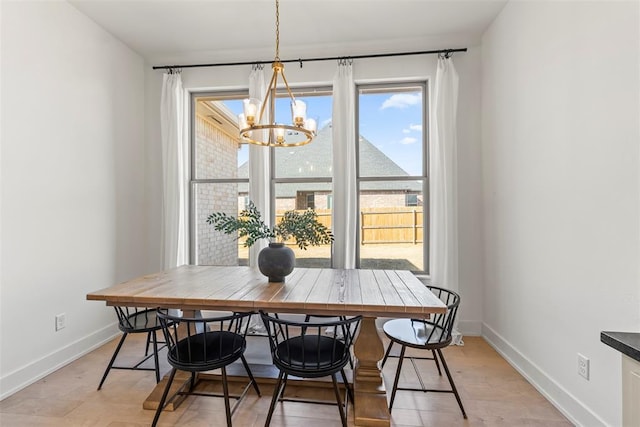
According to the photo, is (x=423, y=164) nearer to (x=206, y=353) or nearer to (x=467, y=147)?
(x=467, y=147)

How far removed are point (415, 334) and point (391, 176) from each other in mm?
1822

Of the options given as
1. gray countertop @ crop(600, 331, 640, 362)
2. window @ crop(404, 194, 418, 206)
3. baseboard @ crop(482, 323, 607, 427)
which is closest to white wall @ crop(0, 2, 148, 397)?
window @ crop(404, 194, 418, 206)

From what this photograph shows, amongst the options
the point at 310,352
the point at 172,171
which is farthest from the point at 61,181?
the point at 310,352

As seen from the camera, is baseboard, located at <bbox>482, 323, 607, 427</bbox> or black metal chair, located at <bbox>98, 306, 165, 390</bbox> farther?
black metal chair, located at <bbox>98, 306, 165, 390</bbox>

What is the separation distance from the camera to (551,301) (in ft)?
7.13

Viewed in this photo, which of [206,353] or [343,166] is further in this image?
[343,166]

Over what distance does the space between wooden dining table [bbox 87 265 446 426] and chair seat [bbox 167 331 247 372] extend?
0.24 meters

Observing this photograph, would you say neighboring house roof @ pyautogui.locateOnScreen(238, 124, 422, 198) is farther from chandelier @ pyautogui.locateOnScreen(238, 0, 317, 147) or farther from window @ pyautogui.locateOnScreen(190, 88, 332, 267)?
chandelier @ pyautogui.locateOnScreen(238, 0, 317, 147)

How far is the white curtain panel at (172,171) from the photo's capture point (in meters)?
3.48

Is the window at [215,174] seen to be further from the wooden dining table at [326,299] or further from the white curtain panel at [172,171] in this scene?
the wooden dining table at [326,299]

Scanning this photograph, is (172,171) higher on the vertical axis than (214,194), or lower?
higher

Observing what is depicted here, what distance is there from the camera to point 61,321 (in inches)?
105

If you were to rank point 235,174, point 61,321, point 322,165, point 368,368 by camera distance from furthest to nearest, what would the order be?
point 235,174 → point 322,165 → point 61,321 → point 368,368

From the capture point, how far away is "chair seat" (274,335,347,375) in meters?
1.71
